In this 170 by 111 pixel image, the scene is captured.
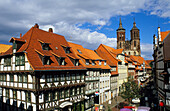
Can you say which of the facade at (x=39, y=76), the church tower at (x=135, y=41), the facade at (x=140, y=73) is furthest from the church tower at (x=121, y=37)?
the facade at (x=39, y=76)

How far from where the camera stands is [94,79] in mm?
38125

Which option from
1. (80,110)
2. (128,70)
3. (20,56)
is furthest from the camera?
(128,70)

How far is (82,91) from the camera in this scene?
33406mm

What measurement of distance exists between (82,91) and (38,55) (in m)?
12.5

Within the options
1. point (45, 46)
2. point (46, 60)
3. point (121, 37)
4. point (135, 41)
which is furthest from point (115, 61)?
point (135, 41)

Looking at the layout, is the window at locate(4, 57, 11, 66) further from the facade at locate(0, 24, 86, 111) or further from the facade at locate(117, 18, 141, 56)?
the facade at locate(117, 18, 141, 56)

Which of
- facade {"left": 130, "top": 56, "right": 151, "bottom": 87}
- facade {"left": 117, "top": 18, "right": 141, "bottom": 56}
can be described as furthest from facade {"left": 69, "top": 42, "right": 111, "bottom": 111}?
facade {"left": 117, "top": 18, "right": 141, "bottom": 56}

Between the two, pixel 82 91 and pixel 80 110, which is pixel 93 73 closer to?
pixel 82 91

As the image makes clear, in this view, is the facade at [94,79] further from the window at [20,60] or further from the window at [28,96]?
the window at [20,60]

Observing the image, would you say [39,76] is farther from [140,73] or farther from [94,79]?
[140,73]

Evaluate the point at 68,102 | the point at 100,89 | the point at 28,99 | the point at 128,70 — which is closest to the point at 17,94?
the point at 28,99

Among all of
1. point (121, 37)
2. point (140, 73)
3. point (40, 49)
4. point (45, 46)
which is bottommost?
point (140, 73)

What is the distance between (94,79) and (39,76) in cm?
1688

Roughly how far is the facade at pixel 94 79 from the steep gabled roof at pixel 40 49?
380 cm
